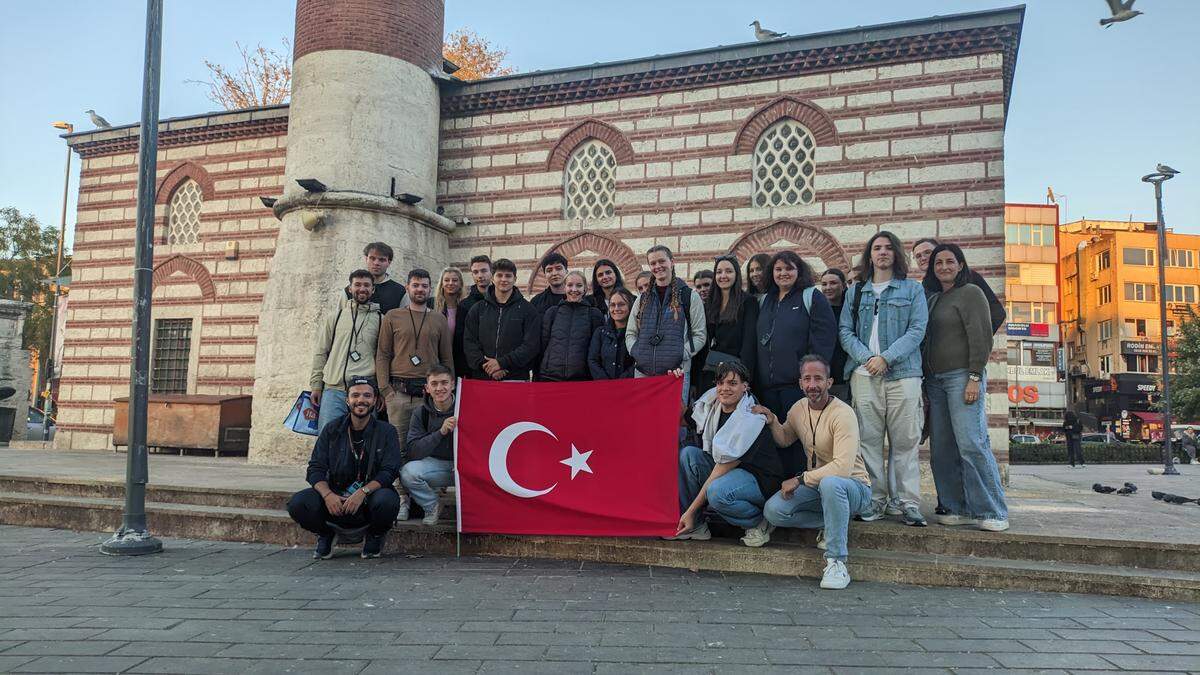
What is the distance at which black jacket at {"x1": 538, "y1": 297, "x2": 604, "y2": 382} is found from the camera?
7.42 m

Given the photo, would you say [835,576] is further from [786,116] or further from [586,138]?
[586,138]

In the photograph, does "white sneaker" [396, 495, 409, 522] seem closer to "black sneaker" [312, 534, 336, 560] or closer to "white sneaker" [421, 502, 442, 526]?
"white sneaker" [421, 502, 442, 526]

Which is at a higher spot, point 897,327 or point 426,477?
point 897,327

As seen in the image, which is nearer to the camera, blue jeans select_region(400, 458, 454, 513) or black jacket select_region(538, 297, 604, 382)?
blue jeans select_region(400, 458, 454, 513)

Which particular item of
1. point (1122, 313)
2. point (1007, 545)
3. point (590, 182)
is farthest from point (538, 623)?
point (1122, 313)

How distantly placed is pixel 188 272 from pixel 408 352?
12406 mm

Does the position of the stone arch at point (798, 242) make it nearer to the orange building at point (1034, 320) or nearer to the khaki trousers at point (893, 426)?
the khaki trousers at point (893, 426)

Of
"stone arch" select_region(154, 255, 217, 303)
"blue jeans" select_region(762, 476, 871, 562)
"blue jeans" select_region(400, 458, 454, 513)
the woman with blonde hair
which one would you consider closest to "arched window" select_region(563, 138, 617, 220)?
the woman with blonde hair

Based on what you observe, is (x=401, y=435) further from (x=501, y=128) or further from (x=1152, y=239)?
(x=1152, y=239)

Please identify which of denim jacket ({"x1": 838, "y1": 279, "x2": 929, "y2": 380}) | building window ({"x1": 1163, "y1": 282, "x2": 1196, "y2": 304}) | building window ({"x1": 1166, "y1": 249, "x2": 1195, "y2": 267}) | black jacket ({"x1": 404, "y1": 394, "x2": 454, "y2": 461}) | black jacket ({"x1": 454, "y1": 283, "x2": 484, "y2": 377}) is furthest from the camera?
building window ({"x1": 1166, "y1": 249, "x2": 1195, "y2": 267})

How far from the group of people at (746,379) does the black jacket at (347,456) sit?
13 mm

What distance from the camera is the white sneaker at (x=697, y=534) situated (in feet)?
21.7

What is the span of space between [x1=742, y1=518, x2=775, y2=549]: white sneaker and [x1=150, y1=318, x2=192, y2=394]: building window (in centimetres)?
1474

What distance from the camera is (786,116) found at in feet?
45.4
